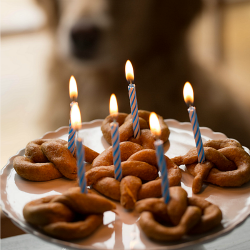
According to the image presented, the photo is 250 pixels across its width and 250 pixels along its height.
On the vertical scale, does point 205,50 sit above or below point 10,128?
above

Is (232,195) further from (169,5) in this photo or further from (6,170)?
(169,5)

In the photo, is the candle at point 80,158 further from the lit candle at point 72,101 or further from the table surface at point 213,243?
the table surface at point 213,243

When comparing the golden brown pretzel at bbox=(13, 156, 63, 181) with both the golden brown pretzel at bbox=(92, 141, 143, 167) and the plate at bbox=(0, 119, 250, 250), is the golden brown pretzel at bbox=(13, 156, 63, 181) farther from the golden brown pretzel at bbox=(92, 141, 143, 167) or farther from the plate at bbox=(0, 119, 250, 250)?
the golden brown pretzel at bbox=(92, 141, 143, 167)

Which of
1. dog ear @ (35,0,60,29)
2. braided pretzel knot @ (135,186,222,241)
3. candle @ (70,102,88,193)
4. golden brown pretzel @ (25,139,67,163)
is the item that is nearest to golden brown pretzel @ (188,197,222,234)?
braided pretzel knot @ (135,186,222,241)

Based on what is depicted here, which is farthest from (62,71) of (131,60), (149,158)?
(149,158)

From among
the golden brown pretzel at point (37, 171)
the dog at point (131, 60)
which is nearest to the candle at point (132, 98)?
the golden brown pretzel at point (37, 171)

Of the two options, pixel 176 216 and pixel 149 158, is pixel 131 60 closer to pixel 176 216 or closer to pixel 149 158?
pixel 149 158

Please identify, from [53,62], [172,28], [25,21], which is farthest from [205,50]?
[25,21]
